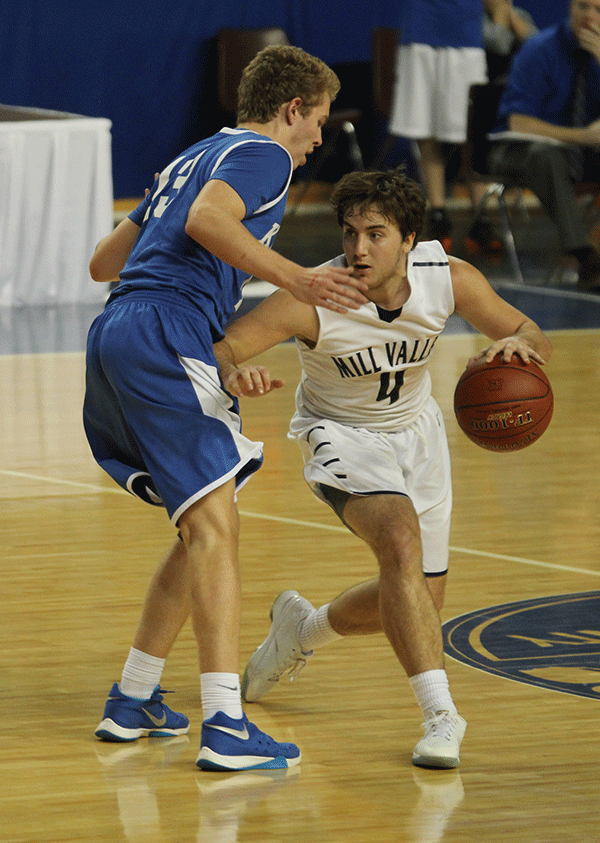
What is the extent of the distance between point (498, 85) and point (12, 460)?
5.67m

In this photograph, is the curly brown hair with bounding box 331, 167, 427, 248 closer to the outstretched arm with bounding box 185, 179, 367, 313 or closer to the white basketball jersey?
the white basketball jersey

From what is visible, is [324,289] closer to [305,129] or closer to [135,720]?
[305,129]

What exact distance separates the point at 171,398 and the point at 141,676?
2.00 feet

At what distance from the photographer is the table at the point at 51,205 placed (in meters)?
9.61

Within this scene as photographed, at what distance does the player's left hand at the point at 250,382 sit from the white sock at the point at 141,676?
622mm

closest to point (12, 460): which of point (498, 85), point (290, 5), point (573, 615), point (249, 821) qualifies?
point (573, 615)

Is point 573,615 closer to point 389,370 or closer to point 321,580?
point 321,580

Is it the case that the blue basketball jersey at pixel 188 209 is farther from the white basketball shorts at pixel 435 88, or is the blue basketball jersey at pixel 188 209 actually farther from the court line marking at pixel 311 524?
the white basketball shorts at pixel 435 88

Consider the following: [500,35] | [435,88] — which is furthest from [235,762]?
[500,35]

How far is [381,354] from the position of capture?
3.44 metres

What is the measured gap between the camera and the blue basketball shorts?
10.0 ft

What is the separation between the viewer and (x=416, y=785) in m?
2.93

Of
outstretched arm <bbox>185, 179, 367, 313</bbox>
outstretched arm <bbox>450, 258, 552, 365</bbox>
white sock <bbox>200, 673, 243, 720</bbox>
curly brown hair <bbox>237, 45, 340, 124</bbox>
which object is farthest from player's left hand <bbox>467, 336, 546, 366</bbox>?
white sock <bbox>200, 673, 243, 720</bbox>

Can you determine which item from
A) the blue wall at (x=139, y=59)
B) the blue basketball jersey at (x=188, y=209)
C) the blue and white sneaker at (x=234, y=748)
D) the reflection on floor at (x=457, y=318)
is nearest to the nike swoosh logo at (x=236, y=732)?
the blue and white sneaker at (x=234, y=748)
